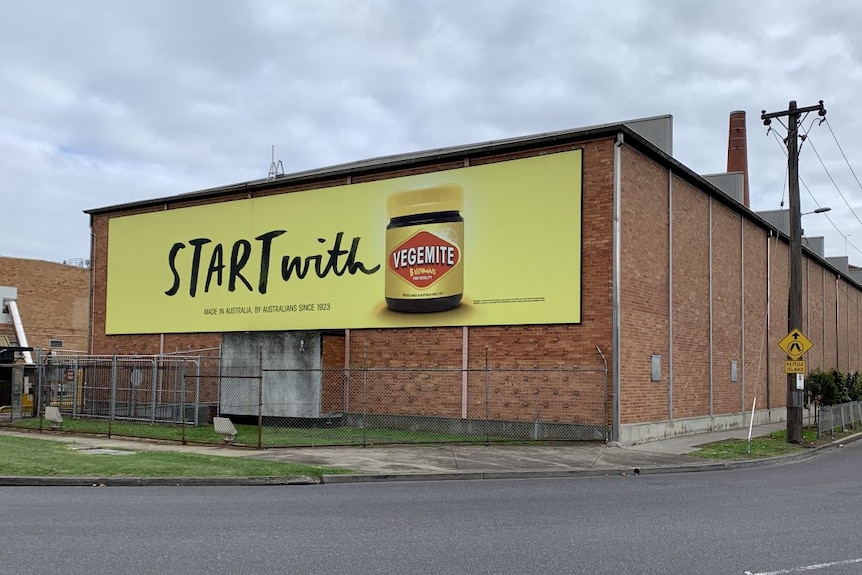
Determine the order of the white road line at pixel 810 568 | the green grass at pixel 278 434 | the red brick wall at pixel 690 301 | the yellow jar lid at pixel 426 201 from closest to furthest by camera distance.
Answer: the white road line at pixel 810 568 < the green grass at pixel 278 434 < the yellow jar lid at pixel 426 201 < the red brick wall at pixel 690 301

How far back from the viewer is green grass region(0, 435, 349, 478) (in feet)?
46.7

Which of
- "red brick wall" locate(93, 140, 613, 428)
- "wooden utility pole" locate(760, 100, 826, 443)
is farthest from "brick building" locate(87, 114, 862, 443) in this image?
"wooden utility pole" locate(760, 100, 826, 443)

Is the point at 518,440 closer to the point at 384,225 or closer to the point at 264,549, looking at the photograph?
the point at 384,225

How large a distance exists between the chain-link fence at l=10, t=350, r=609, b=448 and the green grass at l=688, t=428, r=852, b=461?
2720 mm

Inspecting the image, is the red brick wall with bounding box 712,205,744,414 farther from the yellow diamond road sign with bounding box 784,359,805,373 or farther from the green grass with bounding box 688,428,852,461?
the yellow diamond road sign with bounding box 784,359,805,373

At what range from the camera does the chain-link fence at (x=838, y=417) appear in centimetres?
2509

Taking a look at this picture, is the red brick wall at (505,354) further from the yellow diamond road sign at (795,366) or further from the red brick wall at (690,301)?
the yellow diamond road sign at (795,366)

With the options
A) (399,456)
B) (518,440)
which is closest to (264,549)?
(399,456)

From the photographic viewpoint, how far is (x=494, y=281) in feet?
74.5

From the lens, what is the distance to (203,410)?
26.1 m

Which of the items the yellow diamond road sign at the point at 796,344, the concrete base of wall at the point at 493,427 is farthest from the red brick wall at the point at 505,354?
the yellow diamond road sign at the point at 796,344

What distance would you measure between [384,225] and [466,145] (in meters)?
7.52

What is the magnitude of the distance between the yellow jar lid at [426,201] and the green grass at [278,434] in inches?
261

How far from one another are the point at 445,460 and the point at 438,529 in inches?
296
